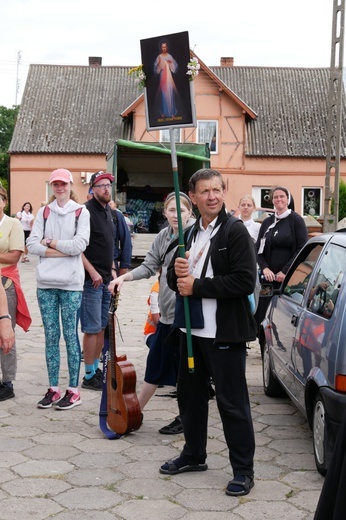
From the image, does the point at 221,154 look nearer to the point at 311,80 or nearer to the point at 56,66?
the point at 311,80

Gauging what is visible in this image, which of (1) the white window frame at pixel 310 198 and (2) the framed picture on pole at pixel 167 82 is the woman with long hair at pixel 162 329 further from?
(1) the white window frame at pixel 310 198

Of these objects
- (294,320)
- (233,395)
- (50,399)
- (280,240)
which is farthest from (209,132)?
(233,395)

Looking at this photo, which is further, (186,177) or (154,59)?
(186,177)

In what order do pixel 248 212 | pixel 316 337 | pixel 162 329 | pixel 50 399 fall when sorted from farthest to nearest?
pixel 248 212
pixel 50 399
pixel 162 329
pixel 316 337

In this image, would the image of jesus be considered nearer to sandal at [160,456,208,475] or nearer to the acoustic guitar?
the acoustic guitar

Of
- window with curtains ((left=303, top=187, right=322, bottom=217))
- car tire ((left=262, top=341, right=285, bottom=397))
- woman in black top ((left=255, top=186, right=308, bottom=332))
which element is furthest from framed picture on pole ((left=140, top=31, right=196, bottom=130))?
window with curtains ((left=303, top=187, right=322, bottom=217))

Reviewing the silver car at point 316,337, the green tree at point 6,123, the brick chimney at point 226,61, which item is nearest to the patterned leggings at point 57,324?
the silver car at point 316,337

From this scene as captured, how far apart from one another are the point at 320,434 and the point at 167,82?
8.19 feet

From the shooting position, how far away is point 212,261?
494cm

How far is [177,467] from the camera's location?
5.25 metres

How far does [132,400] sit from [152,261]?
1107mm

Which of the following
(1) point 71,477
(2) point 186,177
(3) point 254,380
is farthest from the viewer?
(2) point 186,177

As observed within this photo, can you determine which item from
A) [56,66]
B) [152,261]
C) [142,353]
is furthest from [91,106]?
[152,261]

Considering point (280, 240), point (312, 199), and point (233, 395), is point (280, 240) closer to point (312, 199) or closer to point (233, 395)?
point (233, 395)
